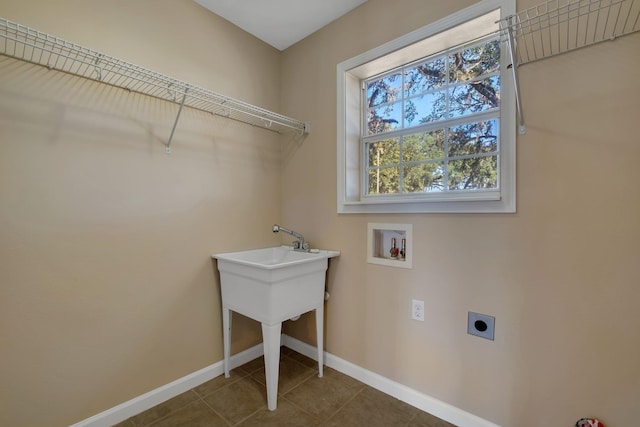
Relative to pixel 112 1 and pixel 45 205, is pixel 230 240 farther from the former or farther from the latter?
pixel 112 1

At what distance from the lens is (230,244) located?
78.5 inches

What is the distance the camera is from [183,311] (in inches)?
68.2

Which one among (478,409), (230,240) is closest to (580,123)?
(478,409)

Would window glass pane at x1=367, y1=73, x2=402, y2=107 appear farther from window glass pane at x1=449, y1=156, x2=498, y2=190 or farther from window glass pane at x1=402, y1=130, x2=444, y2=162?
window glass pane at x1=449, y1=156, x2=498, y2=190

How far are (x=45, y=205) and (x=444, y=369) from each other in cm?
217

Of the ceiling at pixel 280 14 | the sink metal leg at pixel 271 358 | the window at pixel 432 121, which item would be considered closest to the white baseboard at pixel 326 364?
the sink metal leg at pixel 271 358

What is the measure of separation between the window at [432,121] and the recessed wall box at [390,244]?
0.39 ft

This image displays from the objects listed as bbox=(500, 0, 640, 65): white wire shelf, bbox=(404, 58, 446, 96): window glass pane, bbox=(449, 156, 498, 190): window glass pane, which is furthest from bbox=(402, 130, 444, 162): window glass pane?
bbox=(500, 0, 640, 65): white wire shelf

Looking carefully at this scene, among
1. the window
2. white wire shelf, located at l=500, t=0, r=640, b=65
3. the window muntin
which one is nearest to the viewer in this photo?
white wire shelf, located at l=500, t=0, r=640, b=65

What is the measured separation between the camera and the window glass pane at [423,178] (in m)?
1.64

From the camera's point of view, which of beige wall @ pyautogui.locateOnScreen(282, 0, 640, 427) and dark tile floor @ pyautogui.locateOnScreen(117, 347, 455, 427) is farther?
dark tile floor @ pyautogui.locateOnScreen(117, 347, 455, 427)

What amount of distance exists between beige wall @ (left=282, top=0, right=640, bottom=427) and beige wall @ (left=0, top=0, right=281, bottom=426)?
1151 millimetres

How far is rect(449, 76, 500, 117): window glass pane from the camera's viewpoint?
4.78 ft

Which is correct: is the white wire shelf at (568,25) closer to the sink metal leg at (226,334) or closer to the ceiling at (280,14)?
the ceiling at (280,14)
